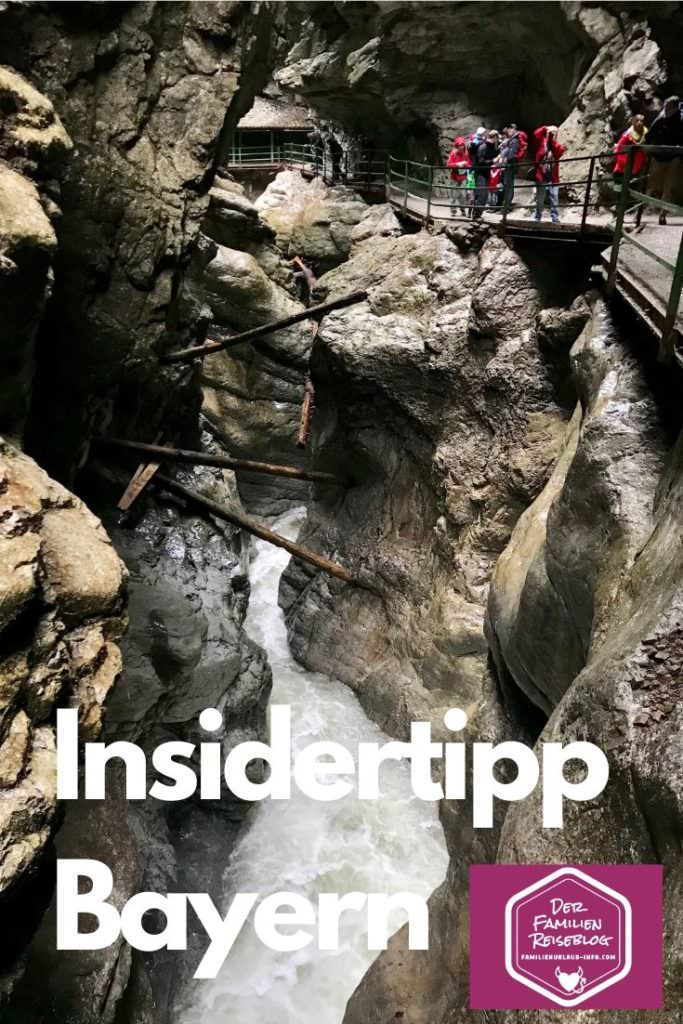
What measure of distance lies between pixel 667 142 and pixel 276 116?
79.0 ft

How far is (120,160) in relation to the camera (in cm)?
689

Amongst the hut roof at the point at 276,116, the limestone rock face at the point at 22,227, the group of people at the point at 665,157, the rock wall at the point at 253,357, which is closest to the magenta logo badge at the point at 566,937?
the limestone rock face at the point at 22,227

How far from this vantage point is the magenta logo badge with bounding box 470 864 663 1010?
2816mm

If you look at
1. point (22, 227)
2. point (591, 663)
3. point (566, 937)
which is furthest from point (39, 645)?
point (591, 663)

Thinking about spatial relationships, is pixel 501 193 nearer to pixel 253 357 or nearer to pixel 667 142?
pixel 667 142

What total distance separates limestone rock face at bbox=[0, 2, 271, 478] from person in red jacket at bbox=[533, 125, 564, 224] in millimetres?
4264

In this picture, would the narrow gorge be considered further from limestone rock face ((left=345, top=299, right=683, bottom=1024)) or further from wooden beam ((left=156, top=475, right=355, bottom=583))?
wooden beam ((left=156, top=475, right=355, bottom=583))

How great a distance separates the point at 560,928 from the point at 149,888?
5.44 metres

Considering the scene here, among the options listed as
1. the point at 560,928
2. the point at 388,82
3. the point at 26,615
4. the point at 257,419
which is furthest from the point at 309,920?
the point at 388,82

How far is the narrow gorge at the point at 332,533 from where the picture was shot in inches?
142

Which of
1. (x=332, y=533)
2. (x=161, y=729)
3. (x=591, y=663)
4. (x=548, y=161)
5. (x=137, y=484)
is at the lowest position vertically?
(x=161, y=729)

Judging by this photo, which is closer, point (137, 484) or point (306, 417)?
point (137, 484)

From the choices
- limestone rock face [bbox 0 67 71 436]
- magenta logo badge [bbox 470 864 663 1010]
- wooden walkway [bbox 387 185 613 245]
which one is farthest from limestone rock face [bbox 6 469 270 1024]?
wooden walkway [bbox 387 185 613 245]

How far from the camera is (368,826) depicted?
30.0ft
